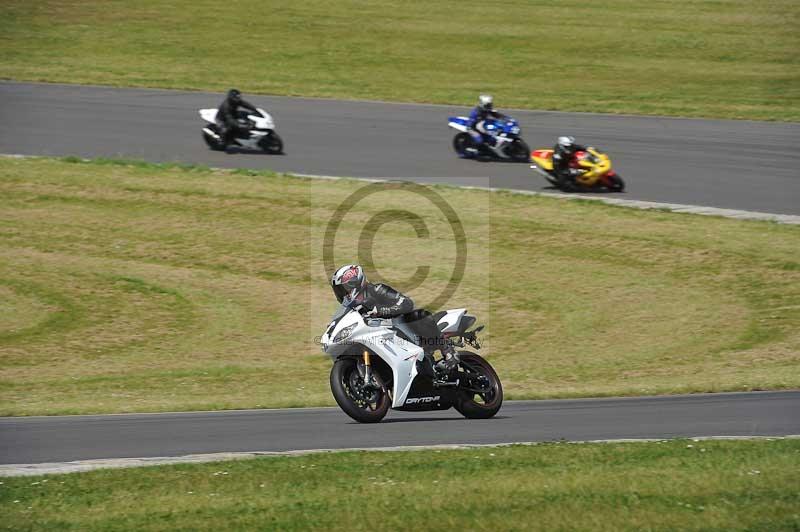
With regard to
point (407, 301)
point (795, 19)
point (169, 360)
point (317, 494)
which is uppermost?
point (795, 19)

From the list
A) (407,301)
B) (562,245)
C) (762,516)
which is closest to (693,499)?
(762,516)

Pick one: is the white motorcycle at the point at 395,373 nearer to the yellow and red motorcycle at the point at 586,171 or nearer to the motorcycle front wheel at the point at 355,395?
the motorcycle front wheel at the point at 355,395

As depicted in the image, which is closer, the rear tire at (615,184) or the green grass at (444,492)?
the green grass at (444,492)

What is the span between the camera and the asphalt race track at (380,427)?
11.6m

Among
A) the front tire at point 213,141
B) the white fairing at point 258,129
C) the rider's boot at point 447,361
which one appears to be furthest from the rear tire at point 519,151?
the rider's boot at point 447,361

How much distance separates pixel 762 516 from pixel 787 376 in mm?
7386

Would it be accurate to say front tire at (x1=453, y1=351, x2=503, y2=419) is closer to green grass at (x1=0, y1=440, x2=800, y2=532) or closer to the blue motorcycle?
green grass at (x1=0, y1=440, x2=800, y2=532)

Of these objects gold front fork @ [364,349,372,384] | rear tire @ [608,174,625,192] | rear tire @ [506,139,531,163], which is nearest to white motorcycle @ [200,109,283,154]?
rear tire @ [506,139,531,163]

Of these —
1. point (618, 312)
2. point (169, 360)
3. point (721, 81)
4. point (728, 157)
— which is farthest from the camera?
point (721, 81)

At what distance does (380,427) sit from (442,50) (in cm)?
4108

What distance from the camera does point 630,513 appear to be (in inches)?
347

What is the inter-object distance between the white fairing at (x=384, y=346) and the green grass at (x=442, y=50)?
28.8 m

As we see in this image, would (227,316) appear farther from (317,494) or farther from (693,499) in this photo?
(693,499)

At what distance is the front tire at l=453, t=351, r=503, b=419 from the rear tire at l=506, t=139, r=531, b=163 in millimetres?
19653
